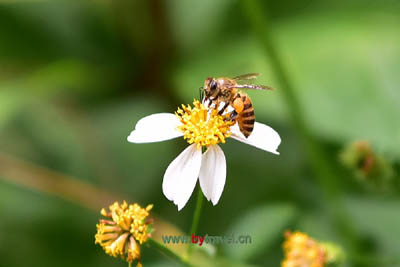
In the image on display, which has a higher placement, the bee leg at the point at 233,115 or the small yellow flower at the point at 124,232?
the bee leg at the point at 233,115

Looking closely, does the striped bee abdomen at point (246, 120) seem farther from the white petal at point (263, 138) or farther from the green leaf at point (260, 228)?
the green leaf at point (260, 228)

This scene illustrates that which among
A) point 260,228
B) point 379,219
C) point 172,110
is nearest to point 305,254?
point 260,228

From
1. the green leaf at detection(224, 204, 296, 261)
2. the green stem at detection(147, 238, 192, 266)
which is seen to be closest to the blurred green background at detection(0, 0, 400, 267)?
the green leaf at detection(224, 204, 296, 261)

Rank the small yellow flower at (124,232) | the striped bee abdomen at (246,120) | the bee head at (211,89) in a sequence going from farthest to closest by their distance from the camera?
the bee head at (211,89)
the striped bee abdomen at (246,120)
the small yellow flower at (124,232)


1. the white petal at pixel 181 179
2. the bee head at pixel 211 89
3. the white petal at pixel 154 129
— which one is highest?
the bee head at pixel 211 89

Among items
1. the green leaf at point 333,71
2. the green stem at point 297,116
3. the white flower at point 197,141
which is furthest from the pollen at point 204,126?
the green leaf at point 333,71
